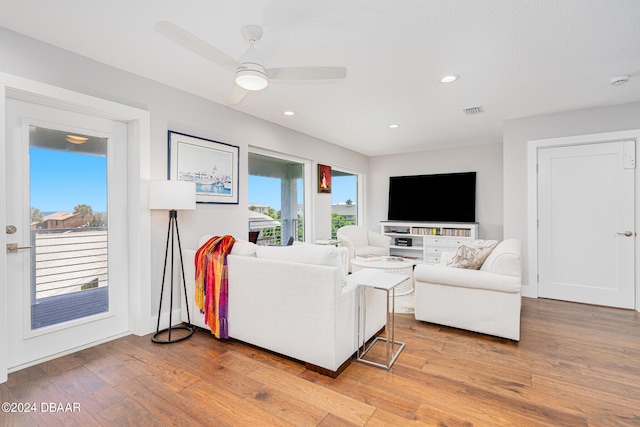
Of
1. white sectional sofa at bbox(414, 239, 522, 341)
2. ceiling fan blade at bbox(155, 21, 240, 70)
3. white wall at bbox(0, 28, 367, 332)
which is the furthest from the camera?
white sectional sofa at bbox(414, 239, 522, 341)

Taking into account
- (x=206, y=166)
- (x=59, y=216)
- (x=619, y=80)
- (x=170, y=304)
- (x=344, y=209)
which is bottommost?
Answer: (x=170, y=304)

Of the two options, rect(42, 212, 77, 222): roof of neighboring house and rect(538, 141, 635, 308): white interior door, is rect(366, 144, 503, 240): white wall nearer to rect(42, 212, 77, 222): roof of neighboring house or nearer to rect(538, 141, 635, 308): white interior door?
rect(538, 141, 635, 308): white interior door

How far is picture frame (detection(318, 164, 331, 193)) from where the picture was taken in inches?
216

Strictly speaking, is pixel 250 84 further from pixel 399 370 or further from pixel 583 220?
pixel 583 220

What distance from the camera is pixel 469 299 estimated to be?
2.97 m

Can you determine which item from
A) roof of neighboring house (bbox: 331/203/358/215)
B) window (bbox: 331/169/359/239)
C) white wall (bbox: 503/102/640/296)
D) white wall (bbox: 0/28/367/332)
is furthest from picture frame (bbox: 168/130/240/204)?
white wall (bbox: 503/102/640/296)

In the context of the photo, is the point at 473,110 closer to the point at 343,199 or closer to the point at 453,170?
the point at 453,170

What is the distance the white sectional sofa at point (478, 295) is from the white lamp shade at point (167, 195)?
7.96 feet

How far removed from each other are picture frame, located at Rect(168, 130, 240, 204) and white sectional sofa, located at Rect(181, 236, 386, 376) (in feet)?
3.48

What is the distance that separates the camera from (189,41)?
1.74m

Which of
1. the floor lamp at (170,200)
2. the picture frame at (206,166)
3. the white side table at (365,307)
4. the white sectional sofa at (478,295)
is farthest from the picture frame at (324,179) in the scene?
the white side table at (365,307)

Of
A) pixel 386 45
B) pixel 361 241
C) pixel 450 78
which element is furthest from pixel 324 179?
pixel 386 45

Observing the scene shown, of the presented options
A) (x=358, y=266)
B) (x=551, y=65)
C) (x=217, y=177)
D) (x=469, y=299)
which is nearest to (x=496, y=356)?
(x=469, y=299)

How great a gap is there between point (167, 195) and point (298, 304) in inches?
60.7
